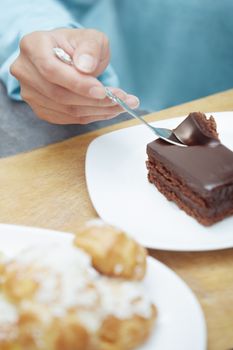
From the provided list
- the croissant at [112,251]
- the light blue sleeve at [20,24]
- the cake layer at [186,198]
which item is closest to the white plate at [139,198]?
the cake layer at [186,198]

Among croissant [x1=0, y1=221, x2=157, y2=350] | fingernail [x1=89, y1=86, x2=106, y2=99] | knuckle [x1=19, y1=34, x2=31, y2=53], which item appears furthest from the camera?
knuckle [x1=19, y1=34, x2=31, y2=53]

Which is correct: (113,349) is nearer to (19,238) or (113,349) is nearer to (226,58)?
(19,238)

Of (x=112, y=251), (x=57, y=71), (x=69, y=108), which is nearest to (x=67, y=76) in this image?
(x=57, y=71)

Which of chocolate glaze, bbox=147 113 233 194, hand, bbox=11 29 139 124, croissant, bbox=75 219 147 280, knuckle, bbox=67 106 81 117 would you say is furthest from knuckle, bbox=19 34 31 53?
croissant, bbox=75 219 147 280

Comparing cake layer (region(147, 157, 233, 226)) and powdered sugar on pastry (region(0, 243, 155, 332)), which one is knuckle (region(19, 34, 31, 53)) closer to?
cake layer (region(147, 157, 233, 226))

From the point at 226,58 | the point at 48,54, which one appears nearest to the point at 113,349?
the point at 48,54

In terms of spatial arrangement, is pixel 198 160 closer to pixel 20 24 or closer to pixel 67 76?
pixel 67 76
